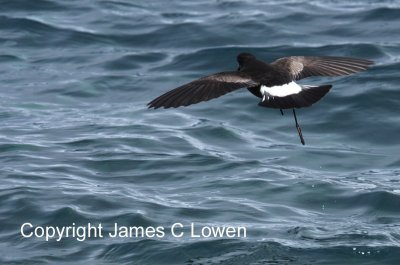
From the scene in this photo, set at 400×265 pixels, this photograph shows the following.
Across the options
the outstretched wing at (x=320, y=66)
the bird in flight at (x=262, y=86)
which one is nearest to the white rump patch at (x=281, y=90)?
the bird in flight at (x=262, y=86)

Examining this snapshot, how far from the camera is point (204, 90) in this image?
7.59 meters

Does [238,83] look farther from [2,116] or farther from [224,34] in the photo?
[224,34]

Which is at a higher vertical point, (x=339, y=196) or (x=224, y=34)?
(x=224, y=34)

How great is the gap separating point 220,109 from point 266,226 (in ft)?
Result: 10.7

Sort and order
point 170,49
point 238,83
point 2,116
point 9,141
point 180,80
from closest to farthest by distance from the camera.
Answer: point 238,83, point 9,141, point 2,116, point 180,80, point 170,49

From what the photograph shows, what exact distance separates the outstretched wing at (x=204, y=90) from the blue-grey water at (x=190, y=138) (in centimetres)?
105

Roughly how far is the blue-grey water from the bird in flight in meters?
1.01

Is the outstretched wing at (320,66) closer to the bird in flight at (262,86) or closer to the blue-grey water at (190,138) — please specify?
the bird in flight at (262,86)

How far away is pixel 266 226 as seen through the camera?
323 inches

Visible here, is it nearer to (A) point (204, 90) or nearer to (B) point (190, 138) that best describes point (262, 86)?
(A) point (204, 90)

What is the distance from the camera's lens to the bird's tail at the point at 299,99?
7102mm

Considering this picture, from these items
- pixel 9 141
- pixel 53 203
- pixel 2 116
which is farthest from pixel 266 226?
pixel 2 116
